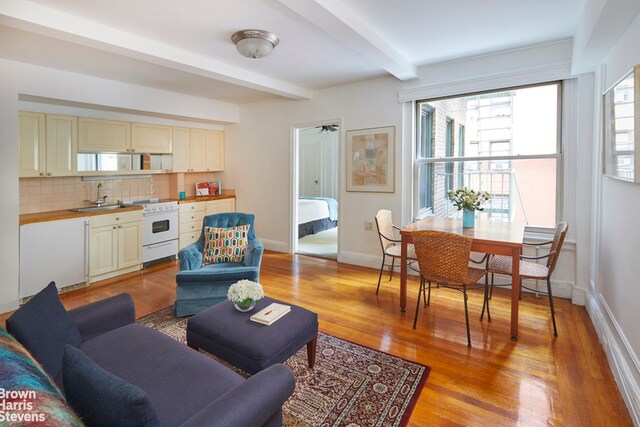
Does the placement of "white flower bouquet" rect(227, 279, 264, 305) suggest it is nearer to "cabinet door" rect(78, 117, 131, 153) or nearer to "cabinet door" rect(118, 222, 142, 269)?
"cabinet door" rect(118, 222, 142, 269)

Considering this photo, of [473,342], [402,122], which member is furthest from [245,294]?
[402,122]

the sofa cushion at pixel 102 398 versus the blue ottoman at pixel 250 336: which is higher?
the sofa cushion at pixel 102 398

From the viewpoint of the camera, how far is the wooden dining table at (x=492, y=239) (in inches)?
111

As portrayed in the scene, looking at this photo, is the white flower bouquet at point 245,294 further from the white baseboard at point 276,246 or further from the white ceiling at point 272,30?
the white baseboard at point 276,246

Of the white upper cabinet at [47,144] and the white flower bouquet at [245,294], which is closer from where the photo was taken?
the white flower bouquet at [245,294]

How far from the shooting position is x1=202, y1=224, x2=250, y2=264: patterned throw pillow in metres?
3.63

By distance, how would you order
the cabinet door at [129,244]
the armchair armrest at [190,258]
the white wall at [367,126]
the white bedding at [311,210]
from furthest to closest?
1. the white bedding at [311,210]
2. the cabinet door at [129,244]
3. the white wall at [367,126]
4. the armchair armrest at [190,258]

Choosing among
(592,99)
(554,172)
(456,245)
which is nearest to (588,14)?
(592,99)

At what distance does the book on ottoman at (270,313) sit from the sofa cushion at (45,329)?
3.19ft

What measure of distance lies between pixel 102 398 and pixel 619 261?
123 inches

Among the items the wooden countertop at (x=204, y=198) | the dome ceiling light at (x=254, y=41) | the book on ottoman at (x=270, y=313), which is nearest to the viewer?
the book on ottoman at (x=270, y=313)

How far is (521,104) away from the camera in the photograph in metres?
3.91

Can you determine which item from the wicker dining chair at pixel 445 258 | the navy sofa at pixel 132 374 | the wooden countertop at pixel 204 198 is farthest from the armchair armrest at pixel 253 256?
the wooden countertop at pixel 204 198

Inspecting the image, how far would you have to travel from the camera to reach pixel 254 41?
10.3 feet
